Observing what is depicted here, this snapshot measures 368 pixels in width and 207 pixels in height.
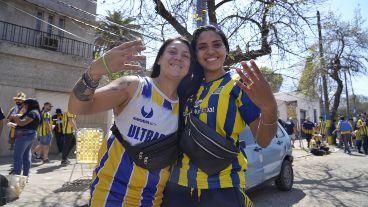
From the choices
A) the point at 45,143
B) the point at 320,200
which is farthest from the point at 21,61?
the point at 320,200

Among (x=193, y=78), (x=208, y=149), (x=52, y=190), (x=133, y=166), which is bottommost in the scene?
(x=52, y=190)

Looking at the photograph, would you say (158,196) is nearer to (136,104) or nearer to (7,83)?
(136,104)

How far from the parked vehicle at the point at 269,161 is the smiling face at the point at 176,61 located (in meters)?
2.59

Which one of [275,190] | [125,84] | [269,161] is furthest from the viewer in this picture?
[275,190]

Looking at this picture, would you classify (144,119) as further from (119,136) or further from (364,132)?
(364,132)

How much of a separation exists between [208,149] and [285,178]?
234 inches

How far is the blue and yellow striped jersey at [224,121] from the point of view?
1.98 m

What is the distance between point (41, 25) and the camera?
51.3 ft

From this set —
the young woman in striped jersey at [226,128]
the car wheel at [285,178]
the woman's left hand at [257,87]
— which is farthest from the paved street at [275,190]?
the woman's left hand at [257,87]

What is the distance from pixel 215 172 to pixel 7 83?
43.4 feet

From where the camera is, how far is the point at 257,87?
181 centimetres

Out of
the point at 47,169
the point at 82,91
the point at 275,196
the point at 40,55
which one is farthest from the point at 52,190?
the point at 40,55

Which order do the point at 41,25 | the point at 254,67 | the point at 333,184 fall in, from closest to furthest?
the point at 254,67 < the point at 333,184 < the point at 41,25

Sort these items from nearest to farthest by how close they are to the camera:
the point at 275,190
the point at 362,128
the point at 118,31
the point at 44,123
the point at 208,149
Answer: the point at 208,149
the point at 275,190
the point at 118,31
the point at 44,123
the point at 362,128
